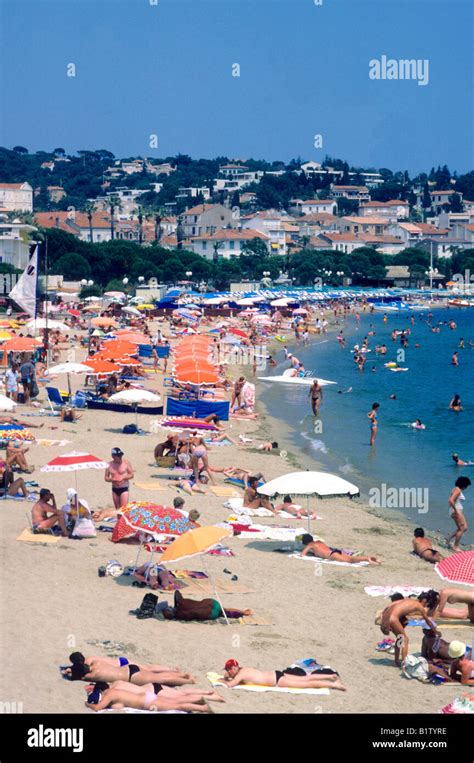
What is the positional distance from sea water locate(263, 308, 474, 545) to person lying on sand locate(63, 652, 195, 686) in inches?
318

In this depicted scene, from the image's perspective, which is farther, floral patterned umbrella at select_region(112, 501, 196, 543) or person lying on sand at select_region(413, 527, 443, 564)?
person lying on sand at select_region(413, 527, 443, 564)

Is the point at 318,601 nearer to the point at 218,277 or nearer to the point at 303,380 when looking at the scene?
the point at 303,380

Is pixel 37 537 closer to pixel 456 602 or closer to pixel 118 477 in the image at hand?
pixel 118 477

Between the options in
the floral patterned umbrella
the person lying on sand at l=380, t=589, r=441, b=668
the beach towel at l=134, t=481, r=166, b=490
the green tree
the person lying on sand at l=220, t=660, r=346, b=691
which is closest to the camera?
the person lying on sand at l=220, t=660, r=346, b=691

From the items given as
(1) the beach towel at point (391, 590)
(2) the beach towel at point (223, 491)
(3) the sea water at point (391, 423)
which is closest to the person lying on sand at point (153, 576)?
(1) the beach towel at point (391, 590)

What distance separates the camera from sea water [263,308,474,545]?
20.0m

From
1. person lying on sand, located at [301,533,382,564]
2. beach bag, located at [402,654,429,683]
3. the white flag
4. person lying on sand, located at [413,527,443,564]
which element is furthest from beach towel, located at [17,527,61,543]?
the white flag

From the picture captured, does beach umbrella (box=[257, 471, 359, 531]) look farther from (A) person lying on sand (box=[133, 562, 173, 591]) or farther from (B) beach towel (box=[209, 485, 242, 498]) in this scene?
(B) beach towel (box=[209, 485, 242, 498])

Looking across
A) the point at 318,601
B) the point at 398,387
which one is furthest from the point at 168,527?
the point at 398,387

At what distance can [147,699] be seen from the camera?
8523 mm

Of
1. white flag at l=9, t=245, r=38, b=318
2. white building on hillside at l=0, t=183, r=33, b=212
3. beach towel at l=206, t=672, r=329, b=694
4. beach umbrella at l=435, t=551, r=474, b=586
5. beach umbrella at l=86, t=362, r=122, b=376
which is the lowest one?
beach towel at l=206, t=672, r=329, b=694

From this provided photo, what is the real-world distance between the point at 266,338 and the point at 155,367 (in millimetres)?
18561

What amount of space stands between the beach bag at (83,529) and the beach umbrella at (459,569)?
14.7 feet

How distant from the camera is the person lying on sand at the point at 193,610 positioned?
1081 centimetres
